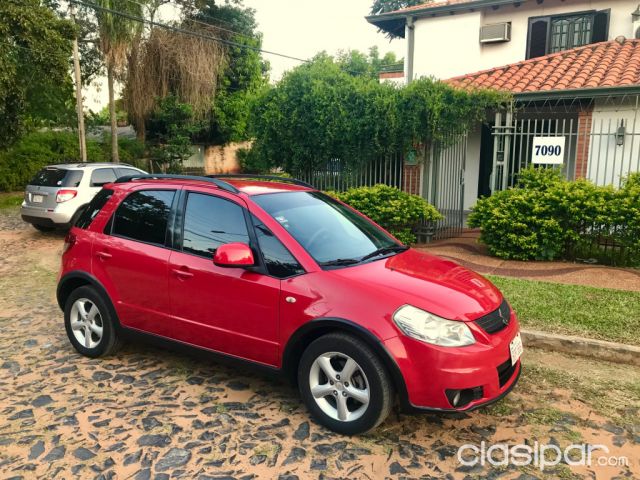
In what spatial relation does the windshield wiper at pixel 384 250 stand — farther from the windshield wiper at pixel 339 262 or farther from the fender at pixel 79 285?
the fender at pixel 79 285

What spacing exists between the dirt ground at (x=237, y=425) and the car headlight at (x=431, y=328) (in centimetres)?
50

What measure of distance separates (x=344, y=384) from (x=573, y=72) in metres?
11.4

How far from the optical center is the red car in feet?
11.3

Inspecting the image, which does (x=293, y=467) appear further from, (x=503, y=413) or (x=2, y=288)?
(x=2, y=288)

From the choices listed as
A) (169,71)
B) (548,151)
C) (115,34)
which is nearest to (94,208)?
(548,151)

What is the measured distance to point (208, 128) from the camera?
30.2 m

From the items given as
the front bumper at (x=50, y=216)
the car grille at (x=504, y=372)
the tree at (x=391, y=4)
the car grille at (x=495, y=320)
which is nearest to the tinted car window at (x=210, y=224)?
the car grille at (x=495, y=320)

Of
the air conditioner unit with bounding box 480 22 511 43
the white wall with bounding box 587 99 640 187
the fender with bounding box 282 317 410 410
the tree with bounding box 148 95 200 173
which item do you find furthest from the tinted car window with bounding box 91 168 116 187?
the tree with bounding box 148 95 200 173

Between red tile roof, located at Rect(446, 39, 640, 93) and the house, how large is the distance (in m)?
0.02

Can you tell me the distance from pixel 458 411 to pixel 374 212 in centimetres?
704

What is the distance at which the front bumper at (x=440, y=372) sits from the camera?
11.0ft

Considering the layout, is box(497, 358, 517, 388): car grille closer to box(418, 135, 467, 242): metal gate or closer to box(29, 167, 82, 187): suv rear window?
box(418, 135, 467, 242): metal gate

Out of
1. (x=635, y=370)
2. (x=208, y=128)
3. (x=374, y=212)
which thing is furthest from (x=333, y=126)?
(x=208, y=128)

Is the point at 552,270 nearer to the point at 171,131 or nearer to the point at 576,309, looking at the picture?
the point at 576,309
